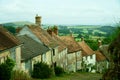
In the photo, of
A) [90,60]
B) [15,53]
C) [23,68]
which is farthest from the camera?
[90,60]

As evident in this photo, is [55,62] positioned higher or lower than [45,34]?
lower

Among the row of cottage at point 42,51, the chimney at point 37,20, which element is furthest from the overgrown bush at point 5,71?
the chimney at point 37,20

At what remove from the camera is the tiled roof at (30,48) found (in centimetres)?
3885

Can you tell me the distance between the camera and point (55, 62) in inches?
2010

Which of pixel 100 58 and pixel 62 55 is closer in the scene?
pixel 62 55

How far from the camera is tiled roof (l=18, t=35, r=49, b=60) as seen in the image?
38.8 metres

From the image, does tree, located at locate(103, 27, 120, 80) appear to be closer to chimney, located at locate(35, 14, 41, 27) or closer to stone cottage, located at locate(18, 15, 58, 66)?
stone cottage, located at locate(18, 15, 58, 66)

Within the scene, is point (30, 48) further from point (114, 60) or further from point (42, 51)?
point (114, 60)

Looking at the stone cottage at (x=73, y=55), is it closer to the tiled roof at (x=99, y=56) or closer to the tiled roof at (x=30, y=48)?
the tiled roof at (x=99, y=56)

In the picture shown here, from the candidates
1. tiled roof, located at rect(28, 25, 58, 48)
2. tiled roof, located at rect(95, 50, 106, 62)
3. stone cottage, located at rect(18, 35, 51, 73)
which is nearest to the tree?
stone cottage, located at rect(18, 35, 51, 73)

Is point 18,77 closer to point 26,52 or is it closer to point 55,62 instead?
point 26,52

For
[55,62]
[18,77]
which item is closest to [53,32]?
[55,62]

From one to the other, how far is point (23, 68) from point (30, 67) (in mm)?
2775

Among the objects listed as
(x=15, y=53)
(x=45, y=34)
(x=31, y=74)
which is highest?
(x=45, y=34)
